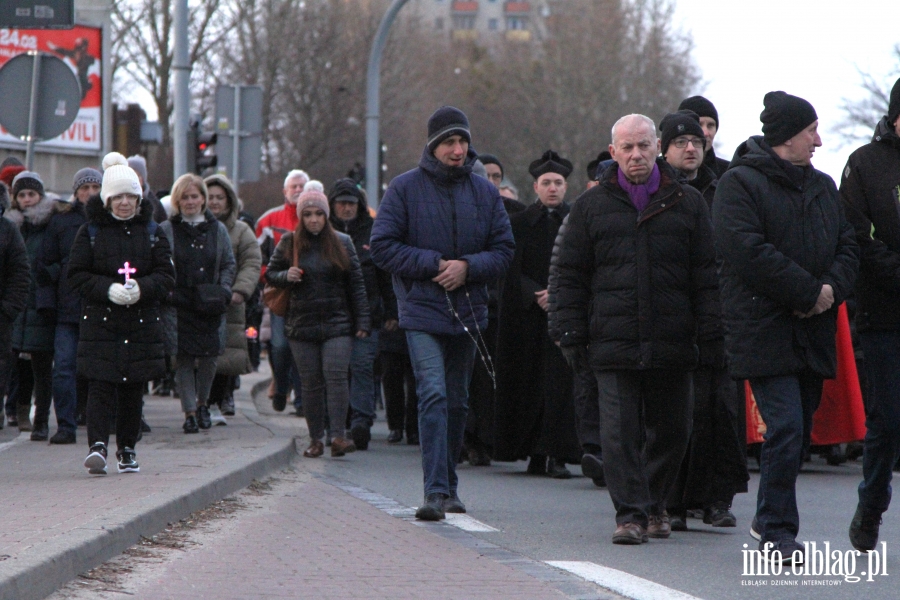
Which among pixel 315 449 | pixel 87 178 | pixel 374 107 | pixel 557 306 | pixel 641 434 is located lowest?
pixel 315 449

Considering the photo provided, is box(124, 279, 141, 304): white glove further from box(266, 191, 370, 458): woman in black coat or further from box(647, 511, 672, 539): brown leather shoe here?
box(647, 511, 672, 539): brown leather shoe

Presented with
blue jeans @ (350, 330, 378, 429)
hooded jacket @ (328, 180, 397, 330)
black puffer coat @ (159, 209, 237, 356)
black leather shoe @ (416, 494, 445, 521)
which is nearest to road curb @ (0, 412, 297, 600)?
black leather shoe @ (416, 494, 445, 521)

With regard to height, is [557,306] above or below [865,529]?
above

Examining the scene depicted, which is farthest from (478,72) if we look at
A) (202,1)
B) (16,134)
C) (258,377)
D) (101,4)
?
(16,134)

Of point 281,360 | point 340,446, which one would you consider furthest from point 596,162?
point 281,360

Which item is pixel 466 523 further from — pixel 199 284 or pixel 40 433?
pixel 199 284

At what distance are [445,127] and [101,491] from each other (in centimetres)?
264

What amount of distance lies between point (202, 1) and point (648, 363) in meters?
45.8

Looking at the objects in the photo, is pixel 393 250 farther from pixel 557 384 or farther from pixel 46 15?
pixel 46 15

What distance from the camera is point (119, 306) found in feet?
29.9

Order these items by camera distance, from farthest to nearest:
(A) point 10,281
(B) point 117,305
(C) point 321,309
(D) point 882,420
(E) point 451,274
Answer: (C) point 321,309 < (A) point 10,281 < (B) point 117,305 < (E) point 451,274 < (D) point 882,420

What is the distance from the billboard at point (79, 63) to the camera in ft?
83.3

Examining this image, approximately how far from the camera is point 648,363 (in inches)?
279

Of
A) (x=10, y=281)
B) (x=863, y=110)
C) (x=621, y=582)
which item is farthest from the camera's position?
(x=863, y=110)
